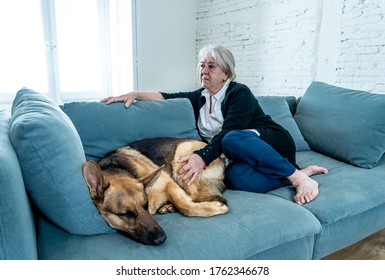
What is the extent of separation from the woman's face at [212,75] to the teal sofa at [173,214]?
0.62 feet

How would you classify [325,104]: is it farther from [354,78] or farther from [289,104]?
[354,78]

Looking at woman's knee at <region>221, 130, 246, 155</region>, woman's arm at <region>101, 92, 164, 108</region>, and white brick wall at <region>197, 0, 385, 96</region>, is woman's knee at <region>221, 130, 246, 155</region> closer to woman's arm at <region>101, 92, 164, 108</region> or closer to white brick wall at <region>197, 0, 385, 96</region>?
woman's arm at <region>101, 92, 164, 108</region>

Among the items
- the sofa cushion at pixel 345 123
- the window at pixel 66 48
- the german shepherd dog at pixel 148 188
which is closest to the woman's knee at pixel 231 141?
the german shepherd dog at pixel 148 188

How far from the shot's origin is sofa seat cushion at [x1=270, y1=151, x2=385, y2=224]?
4.17 ft

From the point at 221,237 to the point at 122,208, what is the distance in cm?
36

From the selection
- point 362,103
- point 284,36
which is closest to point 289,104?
point 362,103

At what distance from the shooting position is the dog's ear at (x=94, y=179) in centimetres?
90

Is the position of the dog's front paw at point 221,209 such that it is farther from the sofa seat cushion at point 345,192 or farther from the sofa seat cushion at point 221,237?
the sofa seat cushion at point 345,192

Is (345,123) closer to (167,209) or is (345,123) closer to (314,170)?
(314,170)

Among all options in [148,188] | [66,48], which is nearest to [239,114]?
[148,188]

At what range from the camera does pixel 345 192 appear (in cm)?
138

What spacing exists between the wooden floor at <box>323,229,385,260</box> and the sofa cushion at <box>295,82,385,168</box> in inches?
17.9

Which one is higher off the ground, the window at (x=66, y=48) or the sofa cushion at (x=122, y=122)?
the window at (x=66, y=48)

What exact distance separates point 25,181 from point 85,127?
0.58m
